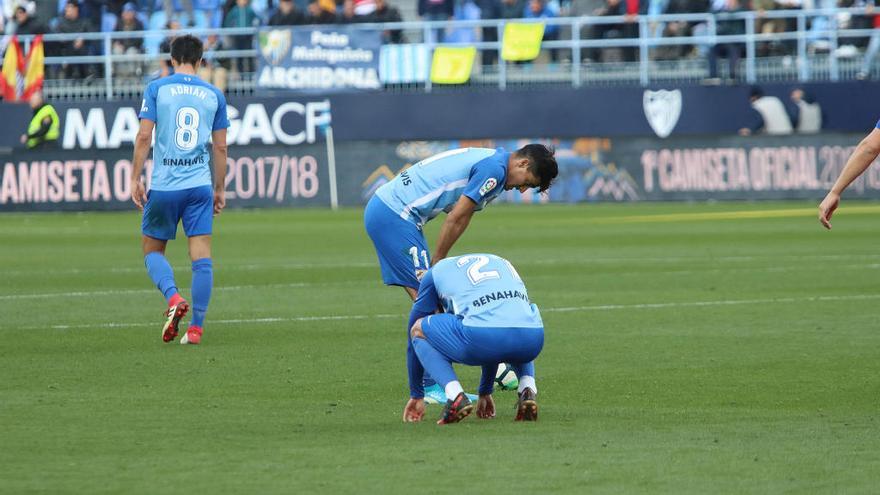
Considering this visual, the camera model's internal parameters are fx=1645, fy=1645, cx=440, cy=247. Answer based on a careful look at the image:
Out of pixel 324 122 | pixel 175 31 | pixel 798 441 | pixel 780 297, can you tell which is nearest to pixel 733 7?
pixel 324 122

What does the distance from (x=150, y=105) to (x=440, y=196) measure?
3.30m

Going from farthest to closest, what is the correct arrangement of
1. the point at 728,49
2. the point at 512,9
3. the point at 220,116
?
the point at 512,9
the point at 728,49
the point at 220,116

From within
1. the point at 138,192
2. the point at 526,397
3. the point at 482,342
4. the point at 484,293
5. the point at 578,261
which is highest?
the point at 138,192

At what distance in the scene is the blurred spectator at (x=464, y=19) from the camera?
33.2 meters

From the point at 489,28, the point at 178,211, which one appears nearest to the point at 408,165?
the point at 489,28

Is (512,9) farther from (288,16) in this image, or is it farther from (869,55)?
(869,55)

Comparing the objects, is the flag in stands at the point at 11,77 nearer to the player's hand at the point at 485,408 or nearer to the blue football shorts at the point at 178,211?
the blue football shorts at the point at 178,211

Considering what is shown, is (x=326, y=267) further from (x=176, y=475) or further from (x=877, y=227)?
(x=176, y=475)

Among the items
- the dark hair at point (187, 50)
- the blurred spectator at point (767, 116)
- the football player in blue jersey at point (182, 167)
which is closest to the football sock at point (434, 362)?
the football player in blue jersey at point (182, 167)

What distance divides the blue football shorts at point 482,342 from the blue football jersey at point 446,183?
36.4 inches

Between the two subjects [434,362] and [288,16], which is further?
[288,16]

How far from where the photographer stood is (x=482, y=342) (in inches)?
311

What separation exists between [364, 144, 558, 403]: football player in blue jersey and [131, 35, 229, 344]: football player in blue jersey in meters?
2.63

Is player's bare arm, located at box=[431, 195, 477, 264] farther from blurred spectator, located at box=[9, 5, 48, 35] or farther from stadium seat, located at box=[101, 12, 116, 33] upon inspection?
stadium seat, located at box=[101, 12, 116, 33]
